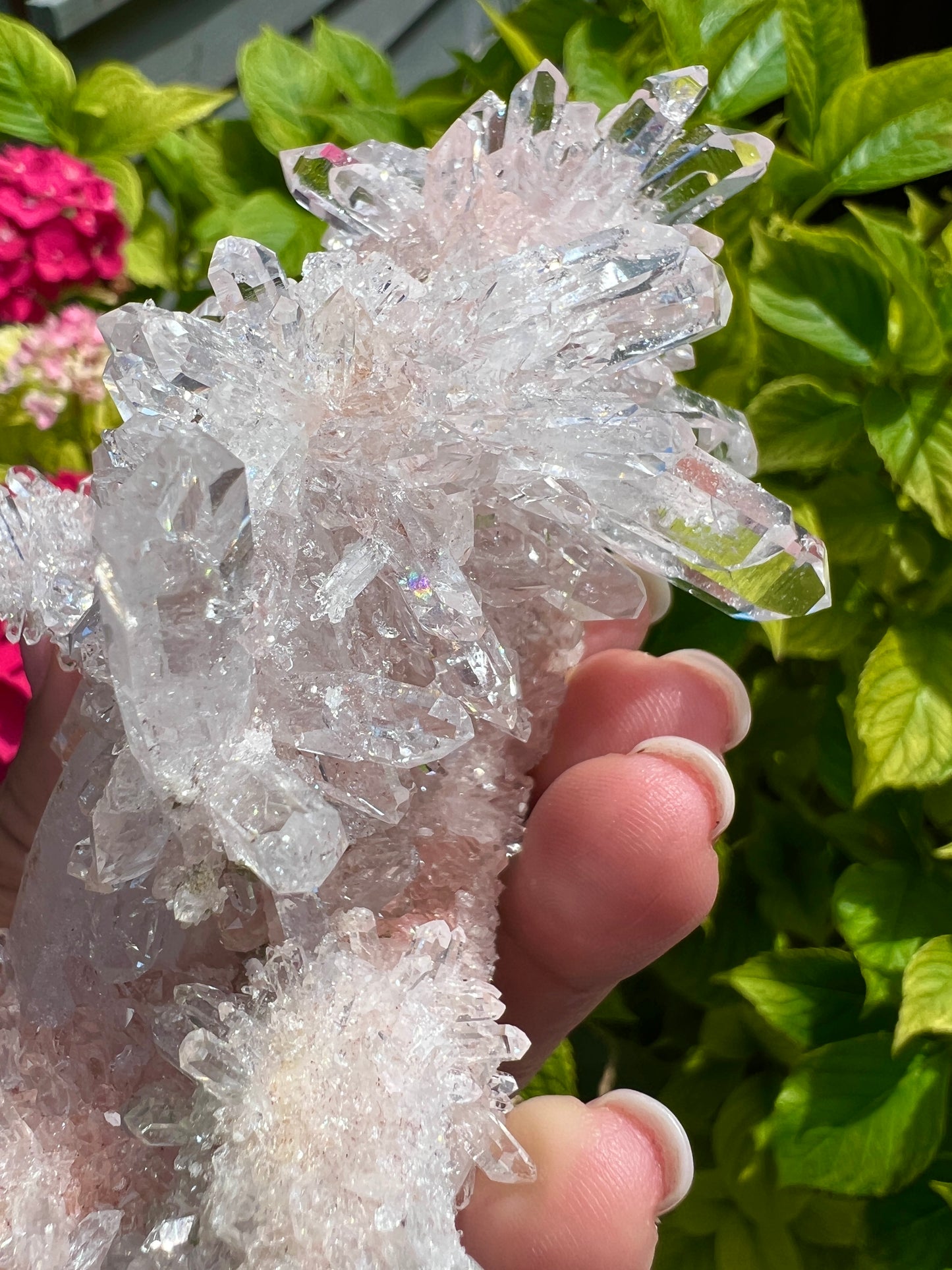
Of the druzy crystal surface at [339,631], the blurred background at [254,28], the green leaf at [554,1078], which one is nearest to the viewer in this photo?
the druzy crystal surface at [339,631]

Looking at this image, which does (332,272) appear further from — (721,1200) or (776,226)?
(721,1200)

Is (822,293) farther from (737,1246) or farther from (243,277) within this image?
(737,1246)

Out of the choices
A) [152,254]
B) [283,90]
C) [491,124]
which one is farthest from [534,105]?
[152,254]

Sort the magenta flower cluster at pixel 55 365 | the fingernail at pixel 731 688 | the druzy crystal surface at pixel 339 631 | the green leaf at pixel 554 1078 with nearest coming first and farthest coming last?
1. the druzy crystal surface at pixel 339 631
2. the fingernail at pixel 731 688
3. the green leaf at pixel 554 1078
4. the magenta flower cluster at pixel 55 365

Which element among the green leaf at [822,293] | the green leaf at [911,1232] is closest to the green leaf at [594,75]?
the green leaf at [822,293]

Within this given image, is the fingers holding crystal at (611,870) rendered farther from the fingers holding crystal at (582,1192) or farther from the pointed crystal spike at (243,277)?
the pointed crystal spike at (243,277)
